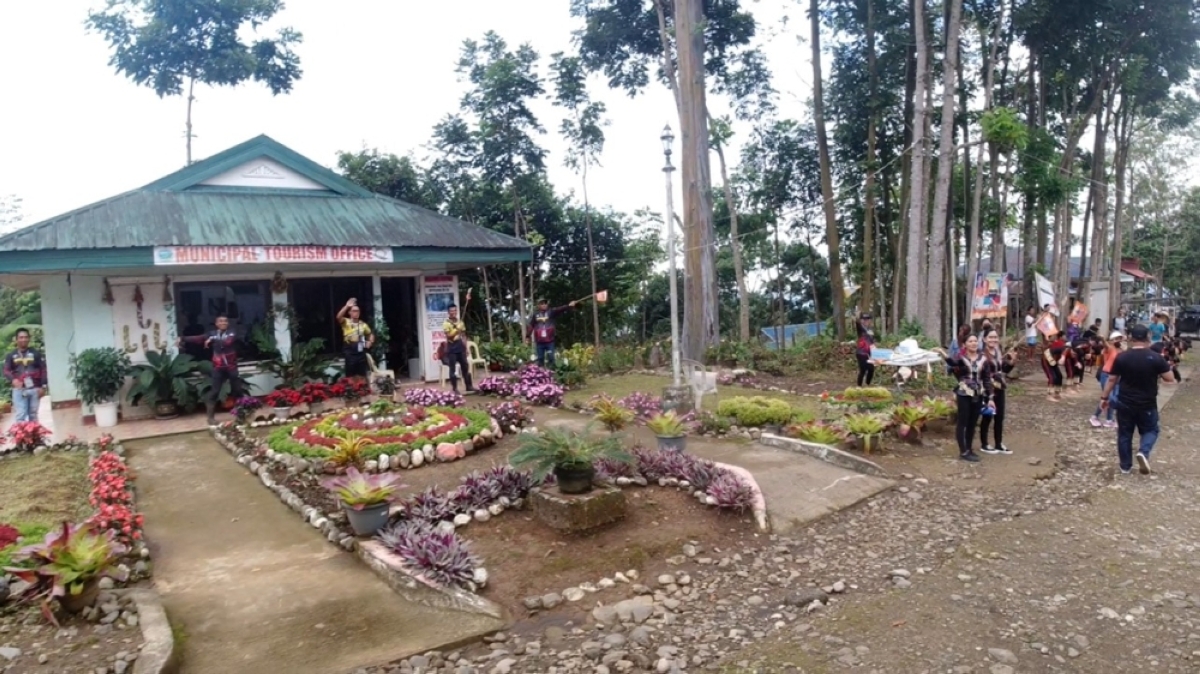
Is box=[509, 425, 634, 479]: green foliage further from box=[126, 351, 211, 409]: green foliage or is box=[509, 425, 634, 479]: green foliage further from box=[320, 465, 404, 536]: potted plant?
box=[126, 351, 211, 409]: green foliage

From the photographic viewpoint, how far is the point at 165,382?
11.5m

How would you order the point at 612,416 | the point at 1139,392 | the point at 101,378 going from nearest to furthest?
1. the point at 1139,392
2. the point at 612,416
3. the point at 101,378

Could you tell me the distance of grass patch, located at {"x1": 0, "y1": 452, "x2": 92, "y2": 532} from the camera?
6543 millimetres

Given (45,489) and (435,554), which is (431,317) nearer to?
(45,489)

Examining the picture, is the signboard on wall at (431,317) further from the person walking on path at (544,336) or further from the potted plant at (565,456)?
the potted plant at (565,456)

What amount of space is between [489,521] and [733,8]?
18.7 metres

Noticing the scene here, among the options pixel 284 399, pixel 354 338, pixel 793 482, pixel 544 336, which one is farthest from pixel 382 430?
pixel 544 336

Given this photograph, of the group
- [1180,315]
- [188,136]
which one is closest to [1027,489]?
[188,136]

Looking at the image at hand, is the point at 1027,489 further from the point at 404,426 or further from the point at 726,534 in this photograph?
the point at 404,426

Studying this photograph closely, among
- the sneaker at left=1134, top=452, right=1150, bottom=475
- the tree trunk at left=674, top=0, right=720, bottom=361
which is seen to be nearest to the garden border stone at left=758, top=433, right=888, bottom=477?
the sneaker at left=1134, top=452, right=1150, bottom=475

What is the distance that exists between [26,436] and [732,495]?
8.87 meters

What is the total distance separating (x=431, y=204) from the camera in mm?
21781

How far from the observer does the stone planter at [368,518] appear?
5844 millimetres

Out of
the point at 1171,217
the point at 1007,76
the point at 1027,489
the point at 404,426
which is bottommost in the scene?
the point at 1027,489
